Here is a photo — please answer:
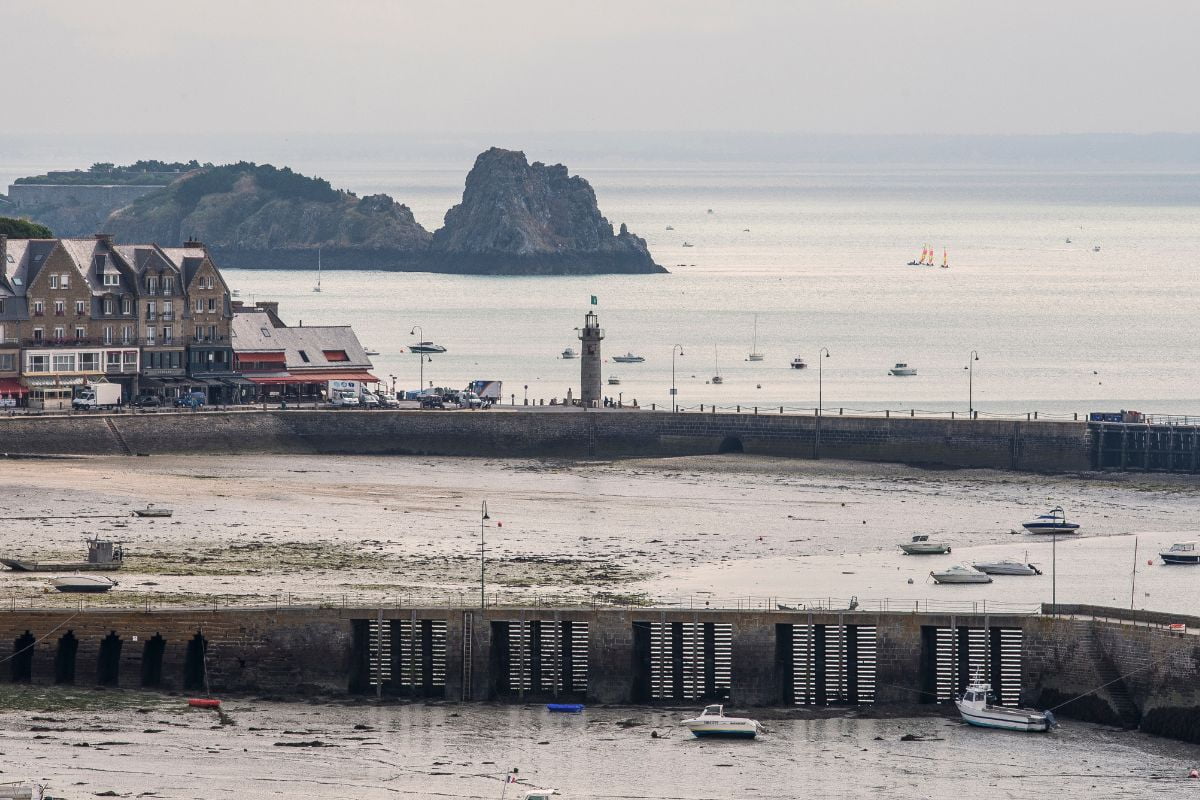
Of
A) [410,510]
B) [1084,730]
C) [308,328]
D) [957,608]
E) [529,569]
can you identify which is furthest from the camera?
[308,328]

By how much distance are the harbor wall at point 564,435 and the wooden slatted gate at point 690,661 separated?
141 ft

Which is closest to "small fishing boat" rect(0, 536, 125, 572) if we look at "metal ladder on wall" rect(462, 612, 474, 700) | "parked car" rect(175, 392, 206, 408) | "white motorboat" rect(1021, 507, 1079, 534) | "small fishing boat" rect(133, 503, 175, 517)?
"small fishing boat" rect(133, 503, 175, 517)

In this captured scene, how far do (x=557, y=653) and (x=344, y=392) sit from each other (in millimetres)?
54644

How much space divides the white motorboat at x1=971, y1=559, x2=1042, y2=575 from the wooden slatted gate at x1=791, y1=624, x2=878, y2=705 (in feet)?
49.6

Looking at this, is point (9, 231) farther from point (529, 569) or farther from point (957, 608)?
point (957, 608)

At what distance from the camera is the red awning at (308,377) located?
121438mm

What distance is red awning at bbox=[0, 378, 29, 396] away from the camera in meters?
114

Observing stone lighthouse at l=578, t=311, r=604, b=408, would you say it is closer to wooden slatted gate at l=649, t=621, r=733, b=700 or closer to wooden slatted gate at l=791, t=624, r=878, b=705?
wooden slatted gate at l=649, t=621, r=733, b=700

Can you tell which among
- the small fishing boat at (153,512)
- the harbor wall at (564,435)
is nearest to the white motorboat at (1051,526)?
the harbor wall at (564,435)

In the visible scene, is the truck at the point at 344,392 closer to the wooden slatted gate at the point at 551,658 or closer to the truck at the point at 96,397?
the truck at the point at 96,397

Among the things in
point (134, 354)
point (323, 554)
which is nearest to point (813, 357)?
point (134, 354)

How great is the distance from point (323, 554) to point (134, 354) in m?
37.1

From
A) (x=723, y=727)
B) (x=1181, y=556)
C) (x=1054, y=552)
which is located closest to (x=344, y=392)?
(x=1181, y=556)

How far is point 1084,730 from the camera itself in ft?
213
